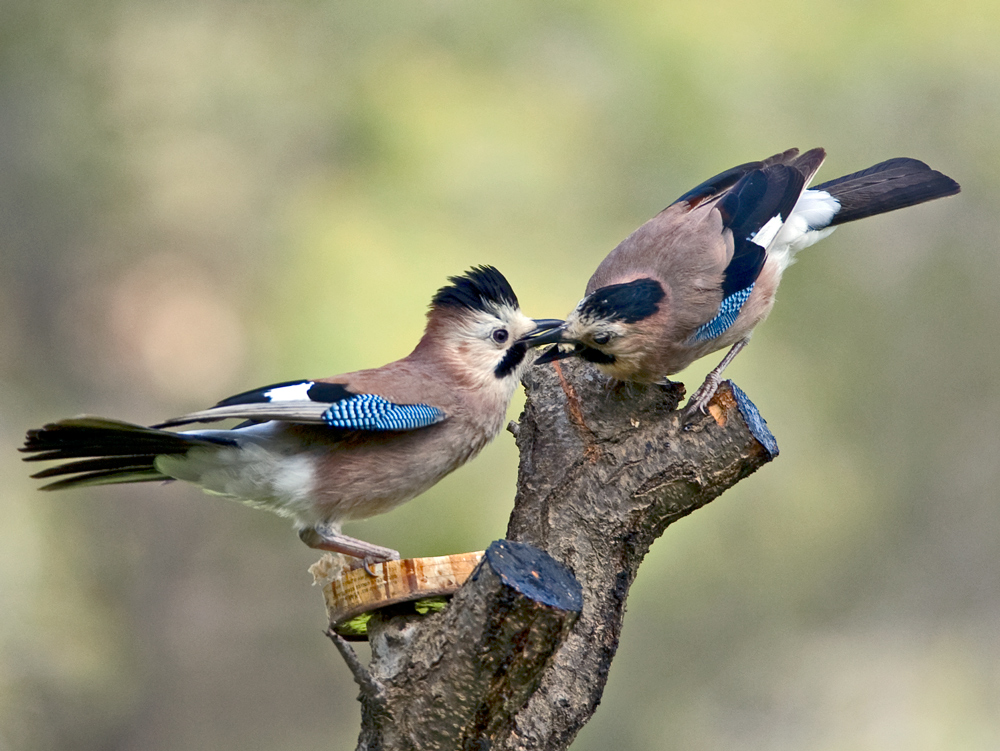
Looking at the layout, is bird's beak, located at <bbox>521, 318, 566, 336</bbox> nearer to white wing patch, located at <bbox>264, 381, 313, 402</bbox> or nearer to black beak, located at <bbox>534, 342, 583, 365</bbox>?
black beak, located at <bbox>534, 342, 583, 365</bbox>

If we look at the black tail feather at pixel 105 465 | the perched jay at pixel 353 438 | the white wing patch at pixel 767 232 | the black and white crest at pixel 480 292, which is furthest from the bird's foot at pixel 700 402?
the black tail feather at pixel 105 465

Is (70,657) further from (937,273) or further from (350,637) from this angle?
(937,273)

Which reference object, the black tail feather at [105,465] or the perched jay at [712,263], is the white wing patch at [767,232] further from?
the black tail feather at [105,465]

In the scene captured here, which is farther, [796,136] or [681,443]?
[796,136]

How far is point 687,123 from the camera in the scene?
5.91 m

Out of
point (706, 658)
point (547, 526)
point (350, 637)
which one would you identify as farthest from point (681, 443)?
point (706, 658)

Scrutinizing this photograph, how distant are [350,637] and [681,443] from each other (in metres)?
1.13

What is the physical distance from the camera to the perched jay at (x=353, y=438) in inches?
114

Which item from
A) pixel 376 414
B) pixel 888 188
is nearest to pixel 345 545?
pixel 376 414

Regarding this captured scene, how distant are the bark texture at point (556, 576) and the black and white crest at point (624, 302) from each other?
206 millimetres

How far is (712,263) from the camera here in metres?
3.56

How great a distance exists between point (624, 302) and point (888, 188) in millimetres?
1311

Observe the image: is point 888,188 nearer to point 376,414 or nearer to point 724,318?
point 724,318

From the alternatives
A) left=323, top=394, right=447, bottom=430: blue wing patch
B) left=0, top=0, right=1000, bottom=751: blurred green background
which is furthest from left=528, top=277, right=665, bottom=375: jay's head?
left=0, top=0, right=1000, bottom=751: blurred green background
